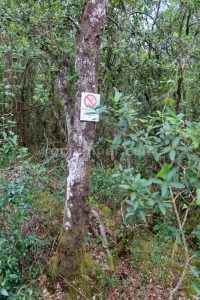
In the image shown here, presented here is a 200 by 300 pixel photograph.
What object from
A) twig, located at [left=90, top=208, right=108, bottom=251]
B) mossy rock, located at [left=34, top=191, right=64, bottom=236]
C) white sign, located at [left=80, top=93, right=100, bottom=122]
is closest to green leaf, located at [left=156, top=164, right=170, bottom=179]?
white sign, located at [left=80, top=93, right=100, bottom=122]

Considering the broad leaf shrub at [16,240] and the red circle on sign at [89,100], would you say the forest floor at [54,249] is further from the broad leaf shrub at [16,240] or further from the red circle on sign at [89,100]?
the red circle on sign at [89,100]

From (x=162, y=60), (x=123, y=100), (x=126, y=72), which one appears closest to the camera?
(x=123, y=100)

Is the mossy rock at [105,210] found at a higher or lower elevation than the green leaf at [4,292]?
higher

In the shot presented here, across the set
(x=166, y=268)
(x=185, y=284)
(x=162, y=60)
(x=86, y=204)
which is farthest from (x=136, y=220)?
(x=162, y=60)

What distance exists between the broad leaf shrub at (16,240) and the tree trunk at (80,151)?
0.85 ft

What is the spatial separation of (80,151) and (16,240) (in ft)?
3.00

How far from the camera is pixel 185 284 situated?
124 inches

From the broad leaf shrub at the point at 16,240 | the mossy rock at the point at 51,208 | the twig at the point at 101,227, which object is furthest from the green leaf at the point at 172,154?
the twig at the point at 101,227

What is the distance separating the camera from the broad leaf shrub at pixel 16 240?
97.3 inches

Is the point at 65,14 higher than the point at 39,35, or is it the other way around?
the point at 65,14

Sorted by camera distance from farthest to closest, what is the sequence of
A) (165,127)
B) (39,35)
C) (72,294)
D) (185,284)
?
(39,35)
(185,284)
(72,294)
(165,127)

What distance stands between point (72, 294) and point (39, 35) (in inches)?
108

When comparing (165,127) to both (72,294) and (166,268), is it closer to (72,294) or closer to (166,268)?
(72,294)

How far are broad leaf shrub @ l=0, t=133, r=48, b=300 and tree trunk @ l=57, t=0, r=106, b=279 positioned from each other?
0.26 metres
